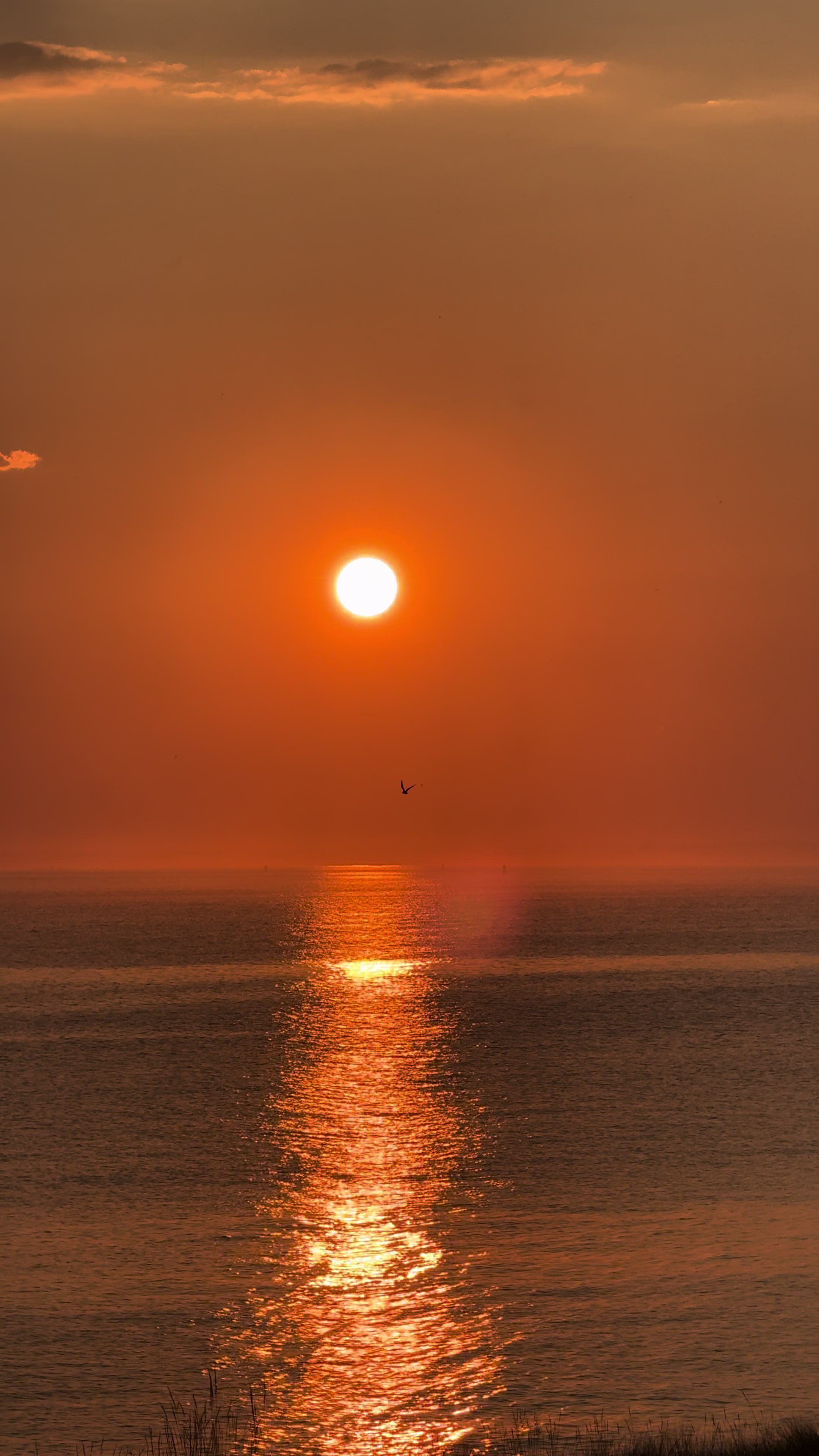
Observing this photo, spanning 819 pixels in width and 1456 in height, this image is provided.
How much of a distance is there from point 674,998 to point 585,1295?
90130mm

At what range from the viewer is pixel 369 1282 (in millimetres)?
34625

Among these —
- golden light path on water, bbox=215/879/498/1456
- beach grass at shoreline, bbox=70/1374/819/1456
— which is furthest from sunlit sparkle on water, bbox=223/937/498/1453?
beach grass at shoreline, bbox=70/1374/819/1456

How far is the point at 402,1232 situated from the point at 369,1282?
4.77 metres

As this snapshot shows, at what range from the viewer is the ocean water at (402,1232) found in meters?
28.1

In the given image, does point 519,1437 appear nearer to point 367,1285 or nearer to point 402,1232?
point 367,1285

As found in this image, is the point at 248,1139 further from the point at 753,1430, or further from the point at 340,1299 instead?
the point at 753,1430

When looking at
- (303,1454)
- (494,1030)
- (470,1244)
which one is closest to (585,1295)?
(470,1244)

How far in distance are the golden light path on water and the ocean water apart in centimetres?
10

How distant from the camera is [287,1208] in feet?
139

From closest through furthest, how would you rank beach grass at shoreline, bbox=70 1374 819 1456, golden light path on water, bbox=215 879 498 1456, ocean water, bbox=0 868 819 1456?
1. beach grass at shoreline, bbox=70 1374 819 1456
2. golden light path on water, bbox=215 879 498 1456
3. ocean water, bbox=0 868 819 1456

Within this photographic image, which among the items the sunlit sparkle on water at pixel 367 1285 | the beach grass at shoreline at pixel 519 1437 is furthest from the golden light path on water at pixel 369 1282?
the beach grass at shoreline at pixel 519 1437

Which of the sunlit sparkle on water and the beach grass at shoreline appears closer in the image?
the beach grass at shoreline

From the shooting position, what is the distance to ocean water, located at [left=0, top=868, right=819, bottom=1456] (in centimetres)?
2812

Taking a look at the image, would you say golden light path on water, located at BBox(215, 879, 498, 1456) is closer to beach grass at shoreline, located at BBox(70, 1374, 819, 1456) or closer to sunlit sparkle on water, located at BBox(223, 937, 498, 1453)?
sunlit sparkle on water, located at BBox(223, 937, 498, 1453)
